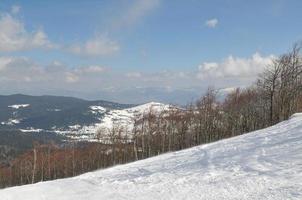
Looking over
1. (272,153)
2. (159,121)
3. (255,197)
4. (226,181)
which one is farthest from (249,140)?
(159,121)

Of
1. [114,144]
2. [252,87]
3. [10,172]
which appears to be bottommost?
[10,172]

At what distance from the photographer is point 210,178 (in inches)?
1024

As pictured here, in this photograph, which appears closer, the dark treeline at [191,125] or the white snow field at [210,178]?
the white snow field at [210,178]

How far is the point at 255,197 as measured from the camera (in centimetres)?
2050

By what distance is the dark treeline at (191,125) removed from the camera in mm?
76000

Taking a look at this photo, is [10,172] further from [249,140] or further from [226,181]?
[226,181]

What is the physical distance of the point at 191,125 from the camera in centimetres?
10038

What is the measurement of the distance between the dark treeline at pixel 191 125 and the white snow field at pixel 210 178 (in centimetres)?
3621

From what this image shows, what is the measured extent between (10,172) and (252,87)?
6993cm

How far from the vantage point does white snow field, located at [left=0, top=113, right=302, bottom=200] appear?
72.9 feet

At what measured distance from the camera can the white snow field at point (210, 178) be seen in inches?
875

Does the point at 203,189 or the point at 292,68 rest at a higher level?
the point at 292,68

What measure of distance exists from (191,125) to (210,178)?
74.6m

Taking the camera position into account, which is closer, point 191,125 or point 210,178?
point 210,178
